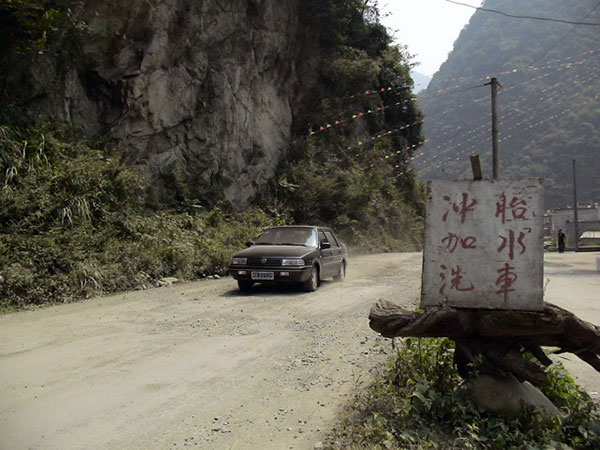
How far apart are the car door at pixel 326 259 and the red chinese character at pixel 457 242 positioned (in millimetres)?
7744

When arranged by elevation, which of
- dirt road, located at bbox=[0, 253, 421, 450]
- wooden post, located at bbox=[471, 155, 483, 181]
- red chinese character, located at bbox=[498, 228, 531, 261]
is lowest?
dirt road, located at bbox=[0, 253, 421, 450]

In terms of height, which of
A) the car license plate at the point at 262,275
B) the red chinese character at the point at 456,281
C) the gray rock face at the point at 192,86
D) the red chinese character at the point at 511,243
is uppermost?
the gray rock face at the point at 192,86

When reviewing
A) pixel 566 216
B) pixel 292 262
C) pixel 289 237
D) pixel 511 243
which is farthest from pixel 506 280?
pixel 566 216

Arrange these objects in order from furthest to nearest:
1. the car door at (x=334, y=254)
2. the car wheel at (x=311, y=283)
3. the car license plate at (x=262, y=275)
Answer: the car door at (x=334, y=254) < the car wheel at (x=311, y=283) < the car license plate at (x=262, y=275)

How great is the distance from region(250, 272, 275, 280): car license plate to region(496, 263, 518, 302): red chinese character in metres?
7.03

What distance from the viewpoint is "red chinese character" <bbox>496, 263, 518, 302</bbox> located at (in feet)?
12.3

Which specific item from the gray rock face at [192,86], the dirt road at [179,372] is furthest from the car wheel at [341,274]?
the gray rock face at [192,86]

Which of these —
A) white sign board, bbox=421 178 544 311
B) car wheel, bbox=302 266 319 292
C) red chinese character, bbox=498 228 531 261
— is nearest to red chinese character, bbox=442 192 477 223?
white sign board, bbox=421 178 544 311

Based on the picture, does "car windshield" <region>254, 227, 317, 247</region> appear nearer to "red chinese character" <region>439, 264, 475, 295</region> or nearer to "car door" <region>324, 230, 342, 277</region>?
"car door" <region>324, 230, 342, 277</region>

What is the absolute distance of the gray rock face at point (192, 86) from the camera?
57.7 ft

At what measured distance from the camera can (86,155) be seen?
14.8 meters

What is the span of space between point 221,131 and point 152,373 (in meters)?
18.6

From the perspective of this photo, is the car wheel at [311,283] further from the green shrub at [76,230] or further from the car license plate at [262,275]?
the green shrub at [76,230]

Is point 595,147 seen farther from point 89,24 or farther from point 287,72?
point 89,24
